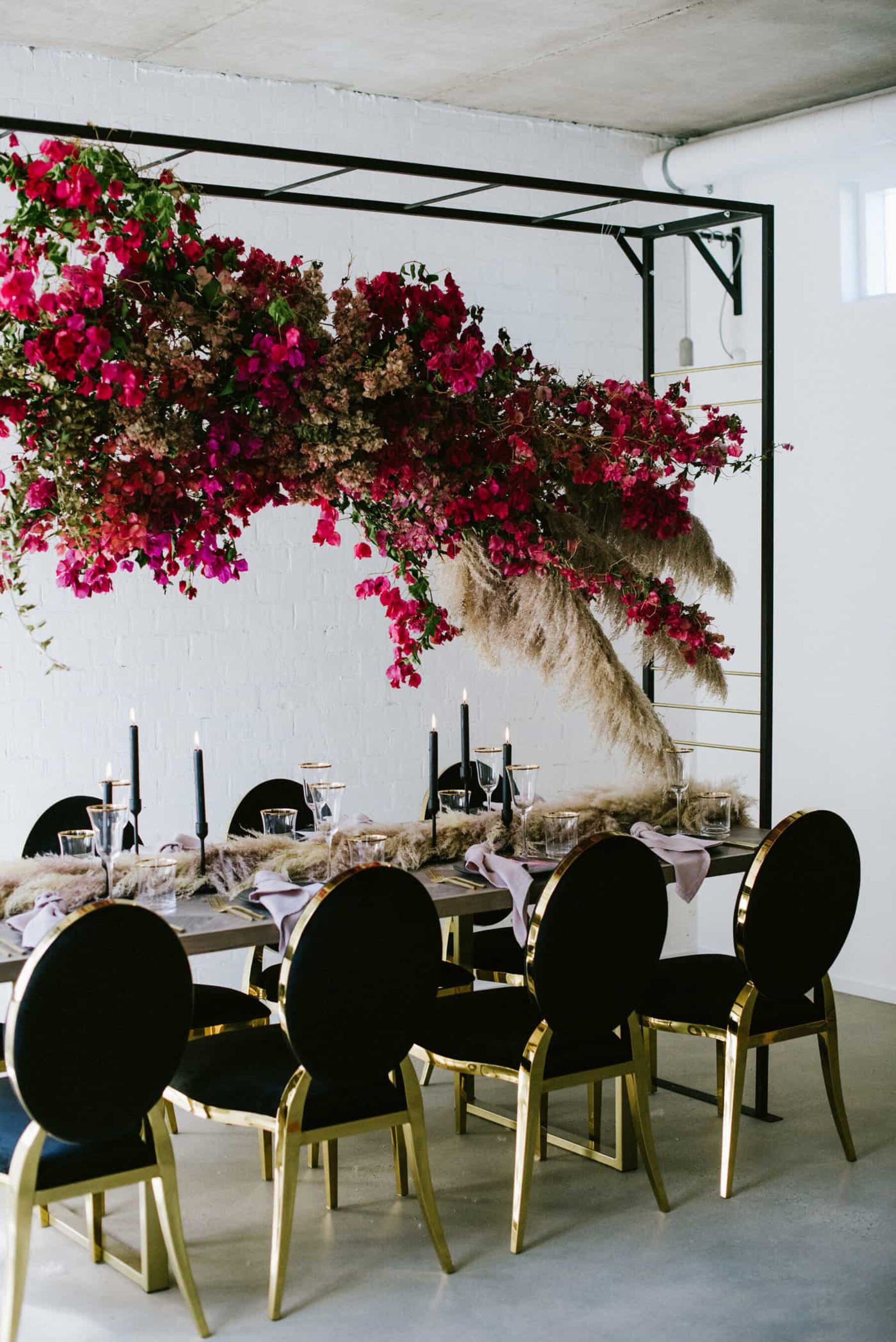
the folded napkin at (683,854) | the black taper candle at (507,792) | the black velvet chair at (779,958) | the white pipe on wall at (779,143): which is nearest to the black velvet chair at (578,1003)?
the black velvet chair at (779,958)

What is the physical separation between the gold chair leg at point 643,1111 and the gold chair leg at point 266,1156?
900mm

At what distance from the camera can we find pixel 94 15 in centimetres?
430

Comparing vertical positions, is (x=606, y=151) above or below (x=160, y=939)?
above

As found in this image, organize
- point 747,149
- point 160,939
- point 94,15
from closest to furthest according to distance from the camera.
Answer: point 160,939 < point 94,15 < point 747,149

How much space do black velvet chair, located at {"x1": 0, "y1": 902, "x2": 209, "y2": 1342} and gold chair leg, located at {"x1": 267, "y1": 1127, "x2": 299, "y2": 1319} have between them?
0.73ft

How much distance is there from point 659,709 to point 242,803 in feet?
7.91

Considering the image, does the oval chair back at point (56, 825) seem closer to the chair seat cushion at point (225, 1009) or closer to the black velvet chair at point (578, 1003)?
the chair seat cushion at point (225, 1009)

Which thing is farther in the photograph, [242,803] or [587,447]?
[242,803]

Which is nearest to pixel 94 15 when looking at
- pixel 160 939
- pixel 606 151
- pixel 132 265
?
pixel 132 265

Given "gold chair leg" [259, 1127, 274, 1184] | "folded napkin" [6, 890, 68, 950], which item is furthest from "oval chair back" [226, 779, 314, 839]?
"folded napkin" [6, 890, 68, 950]

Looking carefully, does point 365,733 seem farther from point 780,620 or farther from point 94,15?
point 94,15

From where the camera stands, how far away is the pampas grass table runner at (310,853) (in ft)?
10.8

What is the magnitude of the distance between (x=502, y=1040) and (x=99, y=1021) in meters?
1.05

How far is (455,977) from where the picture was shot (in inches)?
164
